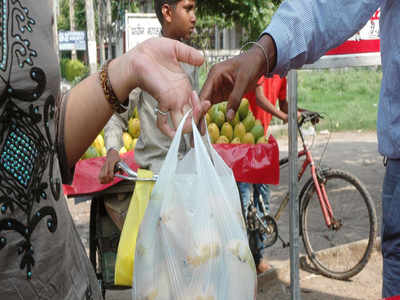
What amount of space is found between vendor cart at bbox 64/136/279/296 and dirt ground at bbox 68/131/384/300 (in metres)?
0.78

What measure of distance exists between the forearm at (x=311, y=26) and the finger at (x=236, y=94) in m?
0.14

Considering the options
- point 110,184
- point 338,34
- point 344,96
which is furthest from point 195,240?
point 344,96

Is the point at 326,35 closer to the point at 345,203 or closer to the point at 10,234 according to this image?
the point at 10,234

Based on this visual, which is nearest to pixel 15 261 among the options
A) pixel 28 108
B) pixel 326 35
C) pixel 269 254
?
pixel 28 108

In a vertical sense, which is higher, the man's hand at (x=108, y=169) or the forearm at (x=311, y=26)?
the forearm at (x=311, y=26)

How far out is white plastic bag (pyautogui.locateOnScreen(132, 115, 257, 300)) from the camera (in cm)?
142

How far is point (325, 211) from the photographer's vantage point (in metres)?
3.91

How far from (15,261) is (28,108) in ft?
1.01

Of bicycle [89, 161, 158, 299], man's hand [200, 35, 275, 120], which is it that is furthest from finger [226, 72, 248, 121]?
bicycle [89, 161, 158, 299]

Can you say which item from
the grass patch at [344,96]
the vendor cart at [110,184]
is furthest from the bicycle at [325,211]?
the grass patch at [344,96]

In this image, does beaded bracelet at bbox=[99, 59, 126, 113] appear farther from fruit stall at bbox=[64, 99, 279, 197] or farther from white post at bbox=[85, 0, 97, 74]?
white post at bbox=[85, 0, 97, 74]

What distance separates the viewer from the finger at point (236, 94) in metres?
1.35

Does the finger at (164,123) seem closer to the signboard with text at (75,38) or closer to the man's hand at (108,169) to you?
the man's hand at (108,169)

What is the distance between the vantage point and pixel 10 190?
3.37 ft
